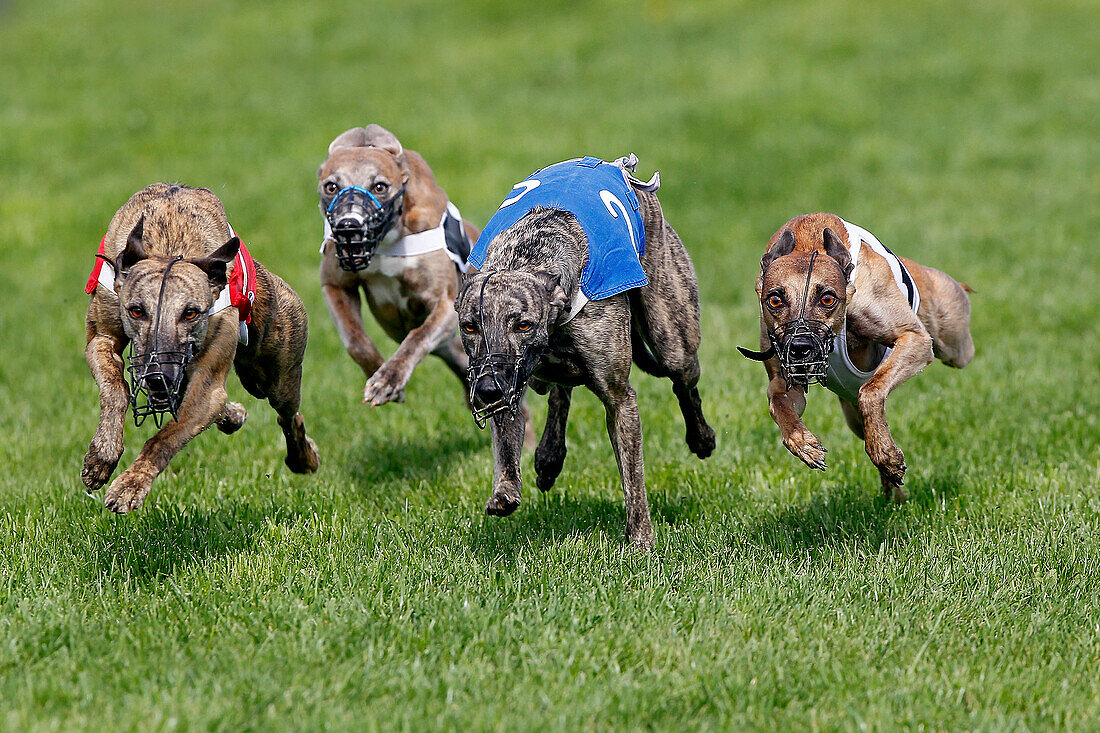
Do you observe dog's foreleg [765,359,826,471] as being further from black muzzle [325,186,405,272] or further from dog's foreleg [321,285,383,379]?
dog's foreleg [321,285,383,379]

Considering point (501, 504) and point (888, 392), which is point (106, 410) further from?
point (888, 392)

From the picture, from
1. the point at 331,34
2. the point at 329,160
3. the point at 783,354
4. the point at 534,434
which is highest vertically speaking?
the point at 331,34

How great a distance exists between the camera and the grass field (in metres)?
4.06

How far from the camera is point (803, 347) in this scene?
4898mm

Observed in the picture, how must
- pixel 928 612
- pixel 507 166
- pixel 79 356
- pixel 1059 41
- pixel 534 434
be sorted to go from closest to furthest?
pixel 928 612, pixel 534 434, pixel 79 356, pixel 507 166, pixel 1059 41

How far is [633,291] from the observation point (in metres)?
5.82

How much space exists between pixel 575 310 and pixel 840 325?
Answer: 1210 mm

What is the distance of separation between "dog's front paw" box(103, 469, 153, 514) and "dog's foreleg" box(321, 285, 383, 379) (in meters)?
2.34

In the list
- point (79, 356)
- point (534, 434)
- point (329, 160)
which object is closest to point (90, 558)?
point (329, 160)

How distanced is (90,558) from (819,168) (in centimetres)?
1194

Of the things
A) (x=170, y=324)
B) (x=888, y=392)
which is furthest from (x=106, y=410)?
(x=888, y=392)

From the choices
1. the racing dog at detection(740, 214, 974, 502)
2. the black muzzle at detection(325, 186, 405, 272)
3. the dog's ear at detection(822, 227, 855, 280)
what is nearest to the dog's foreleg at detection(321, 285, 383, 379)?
the black muzzle at detection(325, 186, 405, 272)

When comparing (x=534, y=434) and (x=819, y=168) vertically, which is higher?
(x=819, y=168)

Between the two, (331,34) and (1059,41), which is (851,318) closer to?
(1059,41)
